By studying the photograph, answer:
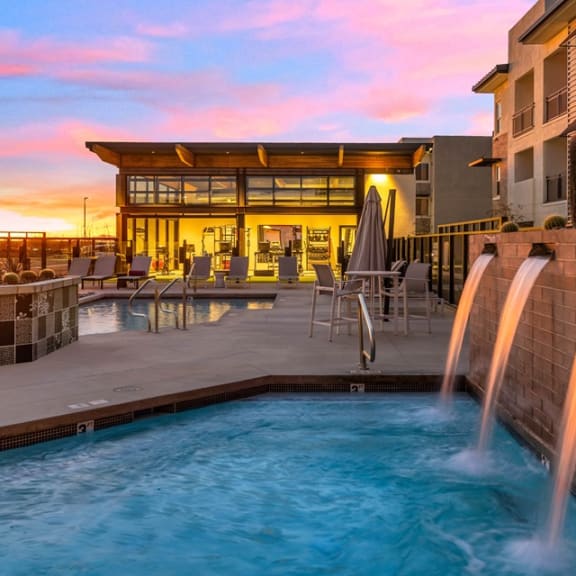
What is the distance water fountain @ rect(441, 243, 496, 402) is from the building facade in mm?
17166

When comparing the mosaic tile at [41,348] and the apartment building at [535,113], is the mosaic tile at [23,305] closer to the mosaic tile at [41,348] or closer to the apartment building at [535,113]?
the mosaic tile at [41,348]

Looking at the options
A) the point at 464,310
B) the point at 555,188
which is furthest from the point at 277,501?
the point at 555,188

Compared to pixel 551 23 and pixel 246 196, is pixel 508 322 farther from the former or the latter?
pixel 246 196

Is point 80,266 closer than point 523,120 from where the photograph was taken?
Yes

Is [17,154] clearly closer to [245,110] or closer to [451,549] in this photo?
[245,110]

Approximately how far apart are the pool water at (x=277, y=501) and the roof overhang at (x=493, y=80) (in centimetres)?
2037

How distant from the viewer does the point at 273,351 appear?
7.17 meters

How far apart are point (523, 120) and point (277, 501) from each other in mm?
20681

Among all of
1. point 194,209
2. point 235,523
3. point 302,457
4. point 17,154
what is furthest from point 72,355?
point 17,154

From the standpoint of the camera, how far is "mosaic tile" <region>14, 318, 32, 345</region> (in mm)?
6488

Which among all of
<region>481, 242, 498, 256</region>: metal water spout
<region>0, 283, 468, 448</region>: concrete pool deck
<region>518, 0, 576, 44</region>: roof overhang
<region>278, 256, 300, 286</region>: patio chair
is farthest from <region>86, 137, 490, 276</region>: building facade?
<region>481, 242, 498, 256</region>: metal water spout

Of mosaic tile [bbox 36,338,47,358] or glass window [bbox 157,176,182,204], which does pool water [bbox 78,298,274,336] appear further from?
glass window [bbox 157,176,182,204]

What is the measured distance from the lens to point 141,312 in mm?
13211

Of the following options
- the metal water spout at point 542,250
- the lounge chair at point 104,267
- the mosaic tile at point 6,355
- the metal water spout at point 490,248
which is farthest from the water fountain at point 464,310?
the lounge chair at point 104,267
